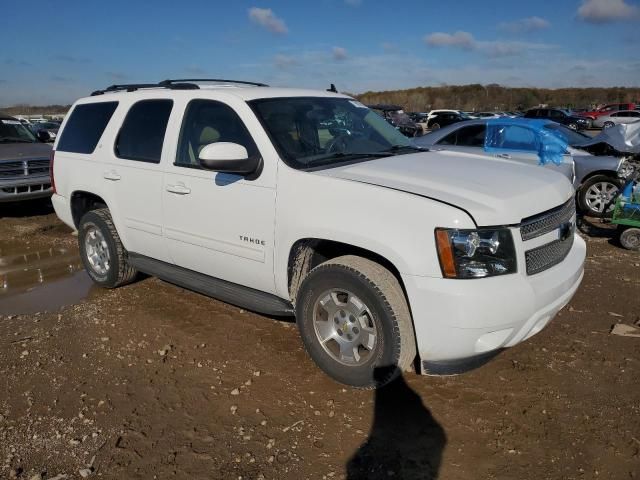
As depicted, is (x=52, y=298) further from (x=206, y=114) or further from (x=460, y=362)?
(x=460, y=362)

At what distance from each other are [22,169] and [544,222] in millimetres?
8776

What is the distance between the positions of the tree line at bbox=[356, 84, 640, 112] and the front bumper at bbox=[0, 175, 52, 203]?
262ft

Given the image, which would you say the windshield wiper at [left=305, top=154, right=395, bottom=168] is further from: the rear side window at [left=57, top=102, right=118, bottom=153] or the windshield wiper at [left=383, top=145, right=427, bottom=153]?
the rear side window at [left=57, top=102, right=118, bottom=153]

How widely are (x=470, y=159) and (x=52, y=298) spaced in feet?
14.2

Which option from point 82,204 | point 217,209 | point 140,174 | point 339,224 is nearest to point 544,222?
point 339,224

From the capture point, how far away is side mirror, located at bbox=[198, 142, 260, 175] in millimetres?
3398

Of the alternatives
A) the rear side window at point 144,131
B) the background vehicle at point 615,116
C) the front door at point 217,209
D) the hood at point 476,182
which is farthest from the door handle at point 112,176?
the background vehicle at point 615,116

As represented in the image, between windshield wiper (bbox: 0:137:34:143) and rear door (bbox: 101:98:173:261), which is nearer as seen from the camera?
rear door (bbox: 101:98:173:261)

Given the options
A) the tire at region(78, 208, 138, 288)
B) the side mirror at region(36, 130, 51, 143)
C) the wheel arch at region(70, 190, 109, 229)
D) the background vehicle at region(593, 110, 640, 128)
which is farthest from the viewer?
the background vehicle at region(593, 110, 640, 128)

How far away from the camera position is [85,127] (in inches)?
209

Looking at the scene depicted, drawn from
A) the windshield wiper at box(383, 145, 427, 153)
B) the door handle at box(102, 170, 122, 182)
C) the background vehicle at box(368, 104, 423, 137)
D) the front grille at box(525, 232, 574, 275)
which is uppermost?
the background vehicle at box(368, 104, 423, 137)

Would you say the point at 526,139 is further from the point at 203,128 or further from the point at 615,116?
the point at 615,116

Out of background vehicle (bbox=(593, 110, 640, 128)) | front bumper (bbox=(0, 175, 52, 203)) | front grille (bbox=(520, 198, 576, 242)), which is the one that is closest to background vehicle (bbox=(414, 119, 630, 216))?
front grille (bbox=(520, 198, 576, 242))

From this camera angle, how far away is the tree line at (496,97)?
86.9m
